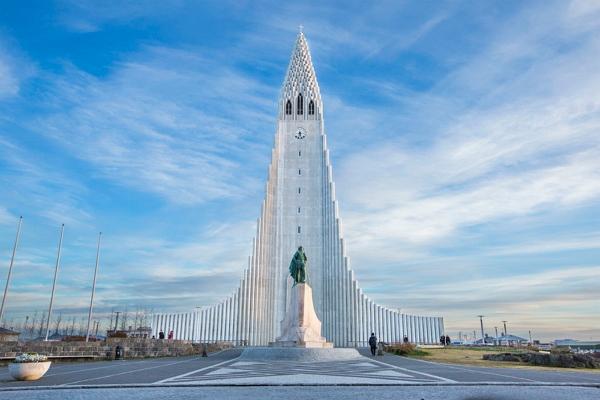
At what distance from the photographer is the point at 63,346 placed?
16609 millimetres

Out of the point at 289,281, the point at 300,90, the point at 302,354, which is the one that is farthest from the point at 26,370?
the point at 300,90

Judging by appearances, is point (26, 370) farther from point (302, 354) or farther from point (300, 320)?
point (300, 320)

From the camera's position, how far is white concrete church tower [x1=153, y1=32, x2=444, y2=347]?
1496 inches

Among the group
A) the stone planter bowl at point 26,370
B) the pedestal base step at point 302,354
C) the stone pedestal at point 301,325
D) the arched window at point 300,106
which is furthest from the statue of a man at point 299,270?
the arched window at point 300,106

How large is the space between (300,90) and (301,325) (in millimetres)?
30724

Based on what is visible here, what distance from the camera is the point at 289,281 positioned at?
39219 mm

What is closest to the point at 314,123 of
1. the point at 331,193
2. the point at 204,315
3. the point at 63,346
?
the point at 331,193

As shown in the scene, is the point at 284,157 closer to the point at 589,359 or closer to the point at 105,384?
the point at 589,359

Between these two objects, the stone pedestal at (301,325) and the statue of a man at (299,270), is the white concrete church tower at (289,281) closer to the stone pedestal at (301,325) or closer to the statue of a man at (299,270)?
the stone pedestal at (301,325)

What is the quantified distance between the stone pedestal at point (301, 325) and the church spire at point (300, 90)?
2665 centimetres

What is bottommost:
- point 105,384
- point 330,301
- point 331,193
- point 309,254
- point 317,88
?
point 105,384

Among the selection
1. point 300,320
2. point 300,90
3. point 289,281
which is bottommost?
point 300,320

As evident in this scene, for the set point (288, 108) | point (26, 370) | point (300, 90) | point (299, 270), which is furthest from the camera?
point (300, 90)

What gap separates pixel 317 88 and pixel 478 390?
4167cm
